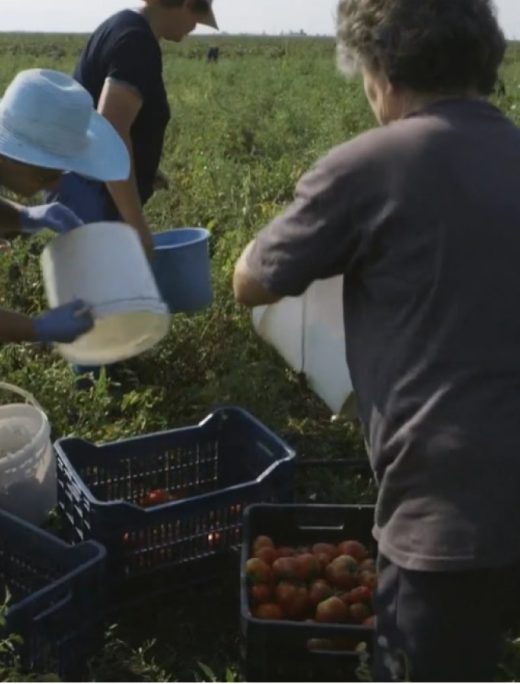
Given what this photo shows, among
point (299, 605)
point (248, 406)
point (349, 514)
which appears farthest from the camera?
point (248, 406)

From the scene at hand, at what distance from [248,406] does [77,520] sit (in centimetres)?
105

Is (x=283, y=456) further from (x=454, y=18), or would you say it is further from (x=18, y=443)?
(x=454, y=18)

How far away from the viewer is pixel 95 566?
8.27ft

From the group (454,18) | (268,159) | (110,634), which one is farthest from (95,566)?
(268,159)

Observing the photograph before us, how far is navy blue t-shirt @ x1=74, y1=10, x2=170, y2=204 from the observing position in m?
3.52

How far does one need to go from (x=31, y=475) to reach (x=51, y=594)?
1.70 feet

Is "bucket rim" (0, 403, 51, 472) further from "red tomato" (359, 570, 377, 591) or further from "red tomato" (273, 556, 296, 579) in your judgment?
"red tomato" (359, 570, 377, 591)

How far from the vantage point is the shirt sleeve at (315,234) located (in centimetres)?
169

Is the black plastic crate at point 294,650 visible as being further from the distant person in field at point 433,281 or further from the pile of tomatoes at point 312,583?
the distant person in field at point 433,281

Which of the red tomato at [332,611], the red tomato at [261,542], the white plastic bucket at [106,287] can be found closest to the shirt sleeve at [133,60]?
the white plastic bucket at [106,287]

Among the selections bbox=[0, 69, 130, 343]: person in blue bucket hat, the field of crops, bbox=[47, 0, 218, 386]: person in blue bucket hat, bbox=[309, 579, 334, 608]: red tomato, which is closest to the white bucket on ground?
the field of crops

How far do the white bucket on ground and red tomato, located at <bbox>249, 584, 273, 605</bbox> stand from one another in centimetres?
115

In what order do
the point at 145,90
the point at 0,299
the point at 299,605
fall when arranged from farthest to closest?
the point at 0,299 < the point at 145,90 < the point at 299,605

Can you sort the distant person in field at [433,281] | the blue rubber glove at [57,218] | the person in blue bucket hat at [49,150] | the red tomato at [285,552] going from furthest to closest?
the blue rubber glove at [57,218] → the red tomato at [285,552] → the person in blue bucket hat at [49,150] → the distant person in field at [433,281]
